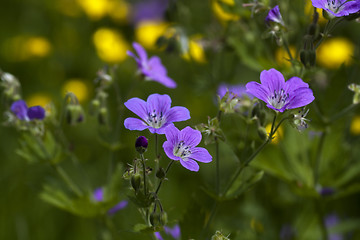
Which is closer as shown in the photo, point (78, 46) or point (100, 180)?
point (100, 180)

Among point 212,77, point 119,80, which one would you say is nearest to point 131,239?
point 212,77

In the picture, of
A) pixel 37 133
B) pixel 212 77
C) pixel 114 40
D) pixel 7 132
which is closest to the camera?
pixel 37 133

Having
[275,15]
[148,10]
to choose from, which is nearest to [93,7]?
[148,10]

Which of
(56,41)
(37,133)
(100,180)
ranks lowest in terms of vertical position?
(100,180)

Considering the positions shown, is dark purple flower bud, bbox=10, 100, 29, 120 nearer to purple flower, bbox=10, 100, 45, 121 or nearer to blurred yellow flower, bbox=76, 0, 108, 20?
purple flower, bbox=10, 100, 45, 121

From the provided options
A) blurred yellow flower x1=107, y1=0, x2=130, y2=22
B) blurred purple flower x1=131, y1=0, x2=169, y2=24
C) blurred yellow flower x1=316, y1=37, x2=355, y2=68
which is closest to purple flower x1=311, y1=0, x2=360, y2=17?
blurred yellow flower x1=316, y1=37, x2=355, y2=68

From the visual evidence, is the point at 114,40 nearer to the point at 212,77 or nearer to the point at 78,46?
the point at 78,46

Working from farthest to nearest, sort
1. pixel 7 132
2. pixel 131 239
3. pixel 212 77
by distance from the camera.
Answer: pixel 7 132 → pixel 212 77 → pixel 131 239
